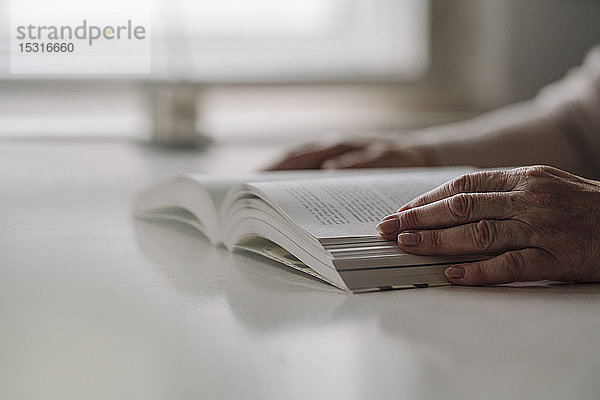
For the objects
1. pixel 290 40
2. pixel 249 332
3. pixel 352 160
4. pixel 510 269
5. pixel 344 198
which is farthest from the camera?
pixel 290 40

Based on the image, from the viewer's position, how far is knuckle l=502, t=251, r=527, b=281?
29.3 inches

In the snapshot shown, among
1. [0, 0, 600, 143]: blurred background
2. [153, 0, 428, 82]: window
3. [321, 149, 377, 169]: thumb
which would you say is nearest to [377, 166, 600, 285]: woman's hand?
[321, 149, 377, 169]: thumb

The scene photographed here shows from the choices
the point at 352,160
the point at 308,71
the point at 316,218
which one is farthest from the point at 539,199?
the point at 308,71

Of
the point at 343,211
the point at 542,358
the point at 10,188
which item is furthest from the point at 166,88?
the point at 542,358

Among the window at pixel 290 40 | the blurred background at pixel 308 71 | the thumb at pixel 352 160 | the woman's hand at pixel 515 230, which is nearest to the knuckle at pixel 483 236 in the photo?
the woman's hand at pixel 515 230

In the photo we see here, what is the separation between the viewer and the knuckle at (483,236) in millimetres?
755

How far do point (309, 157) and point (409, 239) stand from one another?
0.59 m

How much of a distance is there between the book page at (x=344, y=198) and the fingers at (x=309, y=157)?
1.11 feet

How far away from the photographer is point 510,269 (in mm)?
744

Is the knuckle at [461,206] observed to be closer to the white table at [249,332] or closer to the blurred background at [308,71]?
the white table at [249,332]

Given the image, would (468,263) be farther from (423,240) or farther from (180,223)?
(180,223)

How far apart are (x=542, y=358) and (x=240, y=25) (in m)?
1.79

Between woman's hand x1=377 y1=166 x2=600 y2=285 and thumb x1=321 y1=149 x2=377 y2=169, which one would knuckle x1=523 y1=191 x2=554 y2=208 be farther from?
thumb x1=321 y1=149 x2=377 y2=169

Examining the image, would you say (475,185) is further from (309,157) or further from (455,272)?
(309,157)
